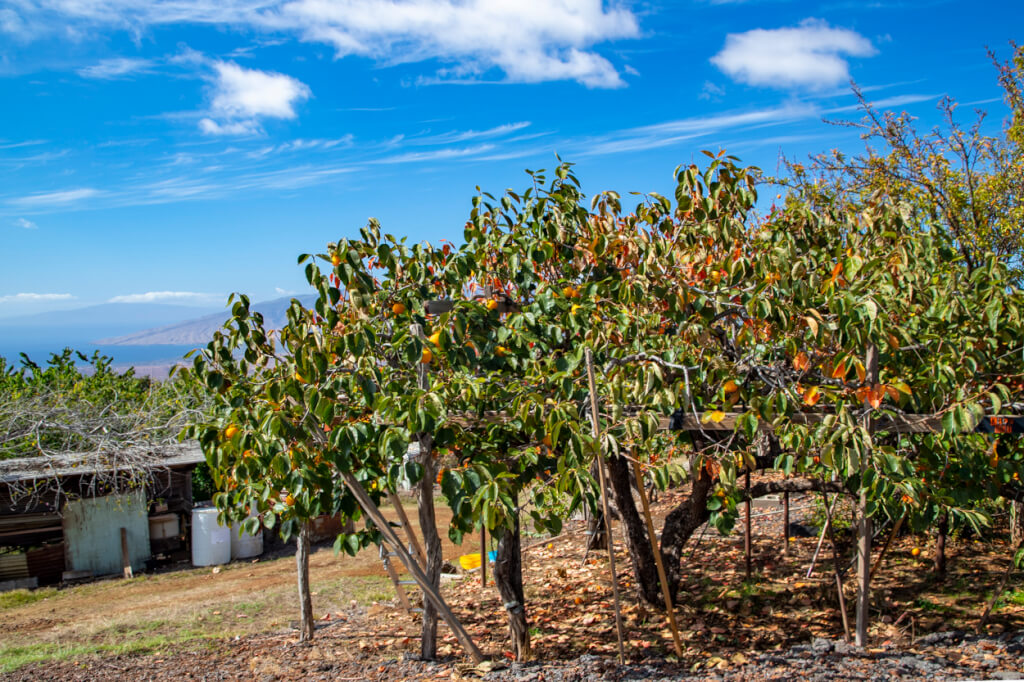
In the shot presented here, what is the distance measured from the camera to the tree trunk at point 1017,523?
7559mm

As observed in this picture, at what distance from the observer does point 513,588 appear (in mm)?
5430

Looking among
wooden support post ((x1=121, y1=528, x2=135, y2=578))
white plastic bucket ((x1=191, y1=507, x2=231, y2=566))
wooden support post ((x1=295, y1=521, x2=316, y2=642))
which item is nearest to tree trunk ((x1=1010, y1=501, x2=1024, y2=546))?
wooden support post ((x1=295, y1=521, x2=316, y2=642))

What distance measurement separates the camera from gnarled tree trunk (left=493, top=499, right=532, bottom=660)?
5.32 metres

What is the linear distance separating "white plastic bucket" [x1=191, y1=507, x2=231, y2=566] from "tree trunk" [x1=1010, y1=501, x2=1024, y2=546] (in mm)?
10640

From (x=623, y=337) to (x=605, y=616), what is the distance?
2.99 metres

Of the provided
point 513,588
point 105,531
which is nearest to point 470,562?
point 513,588

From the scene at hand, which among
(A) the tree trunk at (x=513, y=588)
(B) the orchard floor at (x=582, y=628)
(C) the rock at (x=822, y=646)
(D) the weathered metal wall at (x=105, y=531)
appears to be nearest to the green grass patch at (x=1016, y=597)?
(B) the orchard floor at (x=582, y=628)

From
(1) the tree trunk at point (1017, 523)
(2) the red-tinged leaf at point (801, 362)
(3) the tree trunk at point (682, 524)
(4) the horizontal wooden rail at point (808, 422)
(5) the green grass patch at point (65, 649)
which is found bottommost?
(5) the green grass patch at point (65, 649)

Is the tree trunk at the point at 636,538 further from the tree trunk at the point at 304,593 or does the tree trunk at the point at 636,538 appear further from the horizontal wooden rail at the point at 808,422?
the tree trunk at the point at 304,593

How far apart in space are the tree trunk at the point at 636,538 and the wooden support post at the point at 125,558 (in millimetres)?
8512

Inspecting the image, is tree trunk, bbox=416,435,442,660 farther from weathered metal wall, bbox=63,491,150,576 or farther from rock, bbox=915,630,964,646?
weathered metal wall, bbox=63,491,150,576

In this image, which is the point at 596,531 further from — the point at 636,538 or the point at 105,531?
the point at 105,531

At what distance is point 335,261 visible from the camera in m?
4.85

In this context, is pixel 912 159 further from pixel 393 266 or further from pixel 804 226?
pixel 393 266
